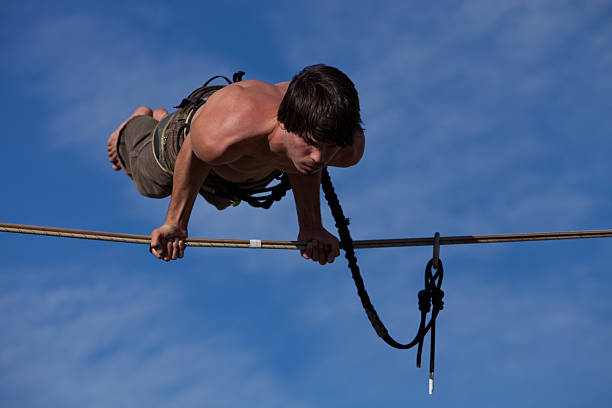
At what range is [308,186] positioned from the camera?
23.7 feet

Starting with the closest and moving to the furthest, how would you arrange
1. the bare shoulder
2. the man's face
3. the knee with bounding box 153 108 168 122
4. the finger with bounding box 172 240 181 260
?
the man's face
the bare shoulder
the finger with bounding box 172 240 181 260
the knee with bounding box 153 108 168 122

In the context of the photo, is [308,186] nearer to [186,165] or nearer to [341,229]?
[341,229]

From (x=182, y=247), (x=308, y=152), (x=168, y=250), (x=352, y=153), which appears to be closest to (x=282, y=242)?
(x=182, y=247)

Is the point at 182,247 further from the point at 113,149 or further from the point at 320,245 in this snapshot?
the point at 113,149

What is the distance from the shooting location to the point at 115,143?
28.7ft

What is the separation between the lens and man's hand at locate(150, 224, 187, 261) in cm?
697

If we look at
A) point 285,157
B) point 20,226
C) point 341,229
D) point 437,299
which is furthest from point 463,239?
point 20,226

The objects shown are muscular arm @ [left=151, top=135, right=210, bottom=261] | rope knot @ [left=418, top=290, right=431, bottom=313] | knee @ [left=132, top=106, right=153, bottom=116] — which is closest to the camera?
muscular arm @ [left=151, top=135, right=210, bottom=261]

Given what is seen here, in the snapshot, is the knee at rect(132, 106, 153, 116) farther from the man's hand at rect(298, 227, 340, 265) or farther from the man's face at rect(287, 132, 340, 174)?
the man's face at rect(287, 132, 340, 174)

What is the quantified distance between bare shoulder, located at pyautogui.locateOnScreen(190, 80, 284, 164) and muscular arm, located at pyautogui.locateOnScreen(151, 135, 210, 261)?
280 millimetres

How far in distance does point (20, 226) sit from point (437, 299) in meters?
3.37

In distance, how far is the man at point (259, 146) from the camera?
6.04m

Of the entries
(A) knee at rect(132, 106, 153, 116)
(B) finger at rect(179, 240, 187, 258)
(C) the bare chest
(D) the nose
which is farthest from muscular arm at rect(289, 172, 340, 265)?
(A) knee at rect(132, 106, 153, 116)

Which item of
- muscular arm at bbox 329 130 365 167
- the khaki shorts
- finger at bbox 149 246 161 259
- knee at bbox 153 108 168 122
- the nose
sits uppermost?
knee at bbox 153 108 168 122
